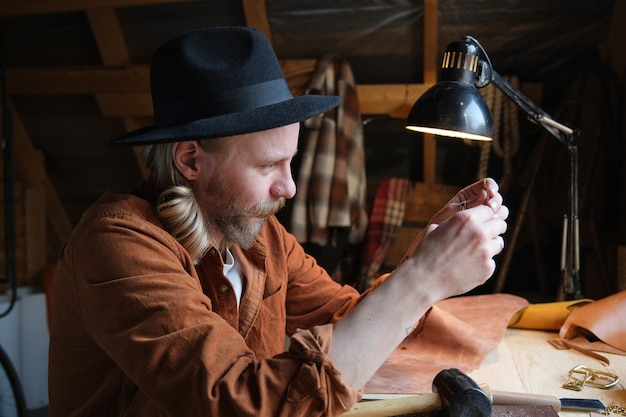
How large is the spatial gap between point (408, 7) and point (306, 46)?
59 cm

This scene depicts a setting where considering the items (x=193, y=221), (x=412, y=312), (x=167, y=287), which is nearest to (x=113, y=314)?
(x=167, y=287)

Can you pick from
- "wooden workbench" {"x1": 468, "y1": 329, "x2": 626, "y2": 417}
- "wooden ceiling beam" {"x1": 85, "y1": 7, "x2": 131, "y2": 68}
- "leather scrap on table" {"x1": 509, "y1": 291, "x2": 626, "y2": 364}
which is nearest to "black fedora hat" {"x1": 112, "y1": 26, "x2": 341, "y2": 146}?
"wooden workbench" {"x1": 468, "y1": 329, "x2": 626, "y2": 417}

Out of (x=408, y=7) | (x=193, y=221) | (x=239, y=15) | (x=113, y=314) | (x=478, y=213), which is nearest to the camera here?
(x=113, y=314)

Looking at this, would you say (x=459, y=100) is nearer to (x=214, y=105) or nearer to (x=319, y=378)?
(x=214, y=105)

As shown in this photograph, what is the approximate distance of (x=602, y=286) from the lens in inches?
125

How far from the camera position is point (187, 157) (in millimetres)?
1501

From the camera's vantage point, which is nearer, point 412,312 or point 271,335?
point 412,312

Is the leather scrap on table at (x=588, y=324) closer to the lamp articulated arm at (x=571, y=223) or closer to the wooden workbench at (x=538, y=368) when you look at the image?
the wooden workbench at (x=538, y=368)

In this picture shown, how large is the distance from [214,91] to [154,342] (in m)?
A: 0.54

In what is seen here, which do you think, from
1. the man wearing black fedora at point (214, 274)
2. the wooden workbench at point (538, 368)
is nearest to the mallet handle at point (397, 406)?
the man wearing black fedora at point (214, 274)

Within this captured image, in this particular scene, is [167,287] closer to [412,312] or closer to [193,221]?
[193,221]

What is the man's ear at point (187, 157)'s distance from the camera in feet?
4.87

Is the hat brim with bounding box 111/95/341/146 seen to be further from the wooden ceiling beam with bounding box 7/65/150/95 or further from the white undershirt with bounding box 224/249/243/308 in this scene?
the wooden ceiling beam with bounding box 7/65/150/95

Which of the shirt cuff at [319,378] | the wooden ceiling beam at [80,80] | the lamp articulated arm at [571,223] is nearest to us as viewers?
the shirt cuff at [319,378]
